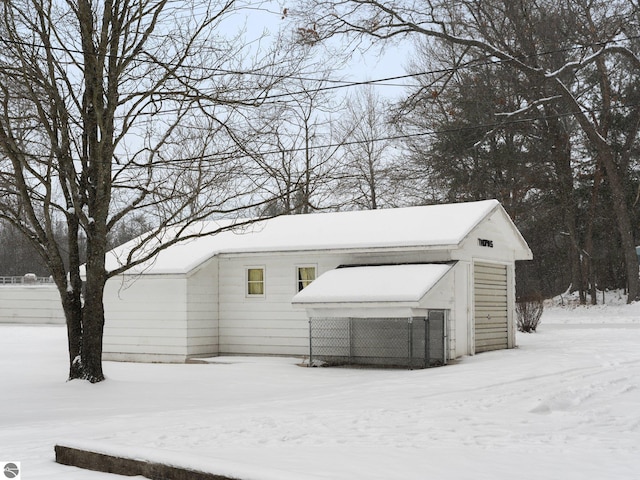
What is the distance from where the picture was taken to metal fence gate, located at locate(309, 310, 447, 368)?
62.6ft

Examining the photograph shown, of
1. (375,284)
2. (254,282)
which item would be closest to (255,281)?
(254,282)

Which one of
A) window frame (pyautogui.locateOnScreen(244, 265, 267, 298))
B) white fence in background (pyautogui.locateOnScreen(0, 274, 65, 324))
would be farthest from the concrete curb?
white fence in background (pyautogui.locateOnScreen(0, 274, 65, 324))

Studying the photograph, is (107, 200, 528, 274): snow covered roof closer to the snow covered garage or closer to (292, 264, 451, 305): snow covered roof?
the snow covered garage

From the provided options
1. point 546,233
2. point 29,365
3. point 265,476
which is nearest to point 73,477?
point 265,476

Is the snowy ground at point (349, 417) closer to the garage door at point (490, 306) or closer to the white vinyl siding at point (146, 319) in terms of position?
the garage door at point (490, 306)

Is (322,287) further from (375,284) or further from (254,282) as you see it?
(254,282)

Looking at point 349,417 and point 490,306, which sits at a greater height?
point 490,306

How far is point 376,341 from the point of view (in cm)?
1969

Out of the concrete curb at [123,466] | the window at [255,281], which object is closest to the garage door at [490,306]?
the window at [255,281]

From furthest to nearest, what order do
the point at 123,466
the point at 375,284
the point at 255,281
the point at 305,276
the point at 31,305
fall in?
1. the point at 31,305
2. the point at 255,281
3. the point at 305,276
4. the point at 375,284
5. the point at 123,466


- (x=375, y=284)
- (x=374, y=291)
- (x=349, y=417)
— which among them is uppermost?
(x=375, y=284)

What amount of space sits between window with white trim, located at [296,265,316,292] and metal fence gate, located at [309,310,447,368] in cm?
110

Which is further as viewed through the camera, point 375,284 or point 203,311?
point 203,311

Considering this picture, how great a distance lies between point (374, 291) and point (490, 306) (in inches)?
Answer: 190
